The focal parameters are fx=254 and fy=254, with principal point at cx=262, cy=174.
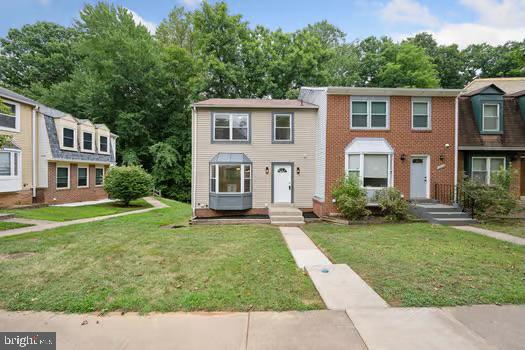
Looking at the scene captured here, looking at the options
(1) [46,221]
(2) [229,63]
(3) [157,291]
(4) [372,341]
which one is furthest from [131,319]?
(2) [229,63]

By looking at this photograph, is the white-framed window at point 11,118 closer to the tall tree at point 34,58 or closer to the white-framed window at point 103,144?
the white-framed window at point 103,144

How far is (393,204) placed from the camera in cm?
1048

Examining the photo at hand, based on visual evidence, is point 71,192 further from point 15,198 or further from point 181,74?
point 181,74

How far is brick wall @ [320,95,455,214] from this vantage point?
1155cm

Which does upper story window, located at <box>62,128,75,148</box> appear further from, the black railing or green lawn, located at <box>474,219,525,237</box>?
green lawn, located at <box>474,219,525,237</box>

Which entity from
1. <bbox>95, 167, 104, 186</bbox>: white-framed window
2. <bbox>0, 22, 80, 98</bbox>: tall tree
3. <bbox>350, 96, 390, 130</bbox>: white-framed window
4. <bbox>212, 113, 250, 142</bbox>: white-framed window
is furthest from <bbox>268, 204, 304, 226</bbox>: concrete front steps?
<bbox>0, 22, 80, 98</bbox>: tall tree

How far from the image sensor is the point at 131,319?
349cm

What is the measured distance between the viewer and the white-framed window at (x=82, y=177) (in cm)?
1824

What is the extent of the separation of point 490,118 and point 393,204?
7293mm

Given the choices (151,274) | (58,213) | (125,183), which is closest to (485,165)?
(151,274)

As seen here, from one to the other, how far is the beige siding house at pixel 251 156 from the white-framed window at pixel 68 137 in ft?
35.4

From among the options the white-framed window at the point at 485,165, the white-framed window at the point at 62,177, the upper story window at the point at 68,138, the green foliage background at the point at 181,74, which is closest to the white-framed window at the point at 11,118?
the upper story window at the point at 68,138

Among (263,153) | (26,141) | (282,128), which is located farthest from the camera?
(26,141)

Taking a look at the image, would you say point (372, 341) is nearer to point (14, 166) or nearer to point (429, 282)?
point (429, 282)
